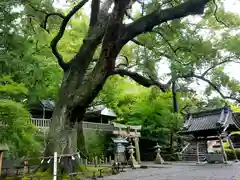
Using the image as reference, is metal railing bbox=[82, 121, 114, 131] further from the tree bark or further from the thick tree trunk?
the thick tree trunk

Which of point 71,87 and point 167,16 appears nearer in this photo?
point 167,16

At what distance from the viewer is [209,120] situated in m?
14.9

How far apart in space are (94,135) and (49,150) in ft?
33.9

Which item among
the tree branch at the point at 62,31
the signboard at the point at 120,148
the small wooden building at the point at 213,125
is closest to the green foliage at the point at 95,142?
the signboard at the point at 120,148

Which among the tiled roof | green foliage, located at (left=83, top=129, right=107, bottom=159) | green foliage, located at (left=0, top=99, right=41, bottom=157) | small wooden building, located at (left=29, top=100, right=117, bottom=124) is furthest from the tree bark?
small wooden building, located at (left=29, top=100, right=117, bottom=124)

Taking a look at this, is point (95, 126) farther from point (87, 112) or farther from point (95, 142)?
point (87, 112)

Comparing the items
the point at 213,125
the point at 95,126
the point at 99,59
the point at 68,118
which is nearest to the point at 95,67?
the point at 99,59

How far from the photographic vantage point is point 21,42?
24.2ft

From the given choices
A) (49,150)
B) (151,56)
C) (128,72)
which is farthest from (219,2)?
(49,150)

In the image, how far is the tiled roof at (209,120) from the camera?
45.6 feet

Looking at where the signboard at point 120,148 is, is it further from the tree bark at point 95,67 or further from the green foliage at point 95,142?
the tree bark at point 95,67

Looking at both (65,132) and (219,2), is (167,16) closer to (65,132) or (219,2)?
(219,2)

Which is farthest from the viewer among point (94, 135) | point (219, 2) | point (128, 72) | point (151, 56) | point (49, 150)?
point (94, 135)

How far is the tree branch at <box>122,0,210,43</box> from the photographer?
654 centimetres
